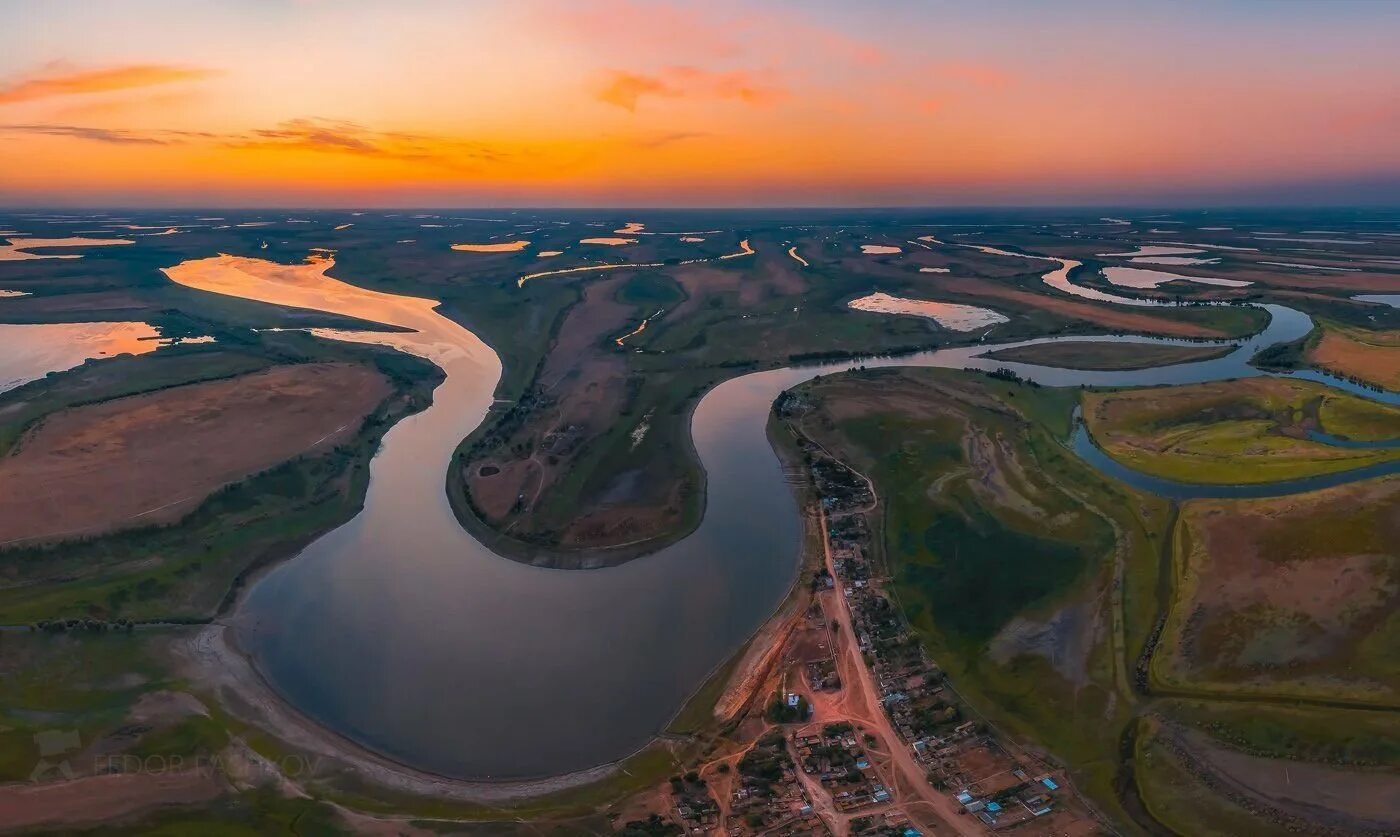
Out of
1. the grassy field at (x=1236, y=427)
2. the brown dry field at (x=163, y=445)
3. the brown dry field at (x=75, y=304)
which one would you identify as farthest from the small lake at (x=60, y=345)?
the grassy field at (x=1236, y=427)

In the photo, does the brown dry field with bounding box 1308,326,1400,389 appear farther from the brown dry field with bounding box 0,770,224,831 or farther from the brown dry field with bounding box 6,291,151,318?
the brown dry field with bounding box 6,291,151,318

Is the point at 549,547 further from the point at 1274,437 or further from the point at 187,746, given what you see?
the point at 1274,437

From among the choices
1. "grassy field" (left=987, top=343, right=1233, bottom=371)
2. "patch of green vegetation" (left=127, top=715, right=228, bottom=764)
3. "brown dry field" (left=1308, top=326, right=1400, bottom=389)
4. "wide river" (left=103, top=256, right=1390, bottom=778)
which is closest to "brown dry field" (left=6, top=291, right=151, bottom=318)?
"wide river" (left=103, top=256, right=1390, bottom=778)

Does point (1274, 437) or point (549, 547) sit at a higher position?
point (1274, 437)

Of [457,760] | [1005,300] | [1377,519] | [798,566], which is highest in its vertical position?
[1005,300]

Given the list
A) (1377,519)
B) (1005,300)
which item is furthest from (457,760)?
(1005,300)

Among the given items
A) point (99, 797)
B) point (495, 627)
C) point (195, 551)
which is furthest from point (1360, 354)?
point (99, 797)

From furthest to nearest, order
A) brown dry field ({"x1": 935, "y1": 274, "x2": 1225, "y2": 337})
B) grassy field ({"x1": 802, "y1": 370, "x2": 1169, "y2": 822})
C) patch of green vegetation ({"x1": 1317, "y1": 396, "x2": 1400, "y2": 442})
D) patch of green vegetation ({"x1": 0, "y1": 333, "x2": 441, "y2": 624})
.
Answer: brown dry field ({"x1": 935, "y1": 274, "x2": 1225, "y2": 337}) → patch of green vegetation ({"x1": 1317, "y1": 396, "x2": 1400, "y2": 442}) → patch of green vegetation ({"x1": 0, "y1": 333, "x2": 441, "y2": 624}) → grassy field ({"x1": 802, "y1": 370, "x2": 1169, "y2": 822})

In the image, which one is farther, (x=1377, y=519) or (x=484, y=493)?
(x=484, y=493)
